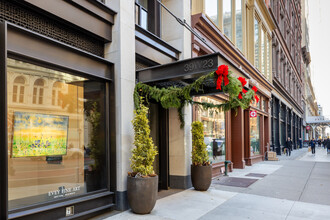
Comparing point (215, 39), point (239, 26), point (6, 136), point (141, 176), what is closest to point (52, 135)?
point (6, 136)

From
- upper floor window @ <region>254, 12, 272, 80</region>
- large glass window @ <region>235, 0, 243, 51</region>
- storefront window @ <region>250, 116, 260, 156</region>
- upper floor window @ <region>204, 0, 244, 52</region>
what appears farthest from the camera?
upper floor window @ <region>254, 12, 272, 80</region>

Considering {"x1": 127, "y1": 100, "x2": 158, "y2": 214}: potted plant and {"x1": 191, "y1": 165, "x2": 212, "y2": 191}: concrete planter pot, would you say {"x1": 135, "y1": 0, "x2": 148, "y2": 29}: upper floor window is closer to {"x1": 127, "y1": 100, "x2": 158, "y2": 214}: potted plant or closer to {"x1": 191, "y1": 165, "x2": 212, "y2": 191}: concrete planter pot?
{"x1": 127, "y1": 100, "x2": 158, "y2": 214}: potted plant

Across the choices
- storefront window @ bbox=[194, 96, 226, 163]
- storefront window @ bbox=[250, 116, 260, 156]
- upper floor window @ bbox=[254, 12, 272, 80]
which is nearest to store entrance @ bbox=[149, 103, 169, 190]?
storefront window @ bbox=[194, 96, 226, 163]

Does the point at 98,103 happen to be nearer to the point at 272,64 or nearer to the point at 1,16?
the point at 1,16

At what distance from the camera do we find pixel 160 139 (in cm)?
962

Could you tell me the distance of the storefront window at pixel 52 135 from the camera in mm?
5281

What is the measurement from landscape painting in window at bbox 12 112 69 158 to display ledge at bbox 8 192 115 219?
1109 mm

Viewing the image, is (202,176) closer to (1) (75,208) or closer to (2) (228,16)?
(1) (75,208)

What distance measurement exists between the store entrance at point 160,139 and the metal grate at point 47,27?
3.19 meters

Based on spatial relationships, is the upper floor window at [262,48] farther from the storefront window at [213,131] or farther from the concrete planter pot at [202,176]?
the concrete planter pot at [202,176]

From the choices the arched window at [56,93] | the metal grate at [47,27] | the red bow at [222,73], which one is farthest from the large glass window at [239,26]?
the arched window at [56,93]

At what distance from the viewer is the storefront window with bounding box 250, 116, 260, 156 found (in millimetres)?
17984

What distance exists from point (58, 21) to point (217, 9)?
31.0ft

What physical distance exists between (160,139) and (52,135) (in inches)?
169
